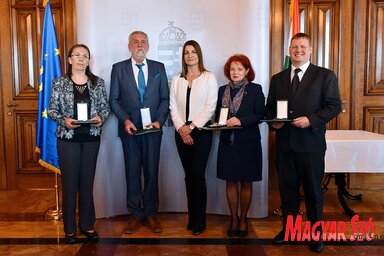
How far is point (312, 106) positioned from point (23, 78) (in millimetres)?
3582

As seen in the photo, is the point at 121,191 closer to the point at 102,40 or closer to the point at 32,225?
the point at 32,225

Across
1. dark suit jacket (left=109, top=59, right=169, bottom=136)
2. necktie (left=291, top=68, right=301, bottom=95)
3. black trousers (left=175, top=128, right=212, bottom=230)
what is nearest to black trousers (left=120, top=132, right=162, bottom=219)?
dark suit jacket (left=109, top=59, right=169, bottom=136)

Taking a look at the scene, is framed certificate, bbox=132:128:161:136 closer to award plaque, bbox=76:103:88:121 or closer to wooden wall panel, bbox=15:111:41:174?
award plaque, bbox=76:103:88:121

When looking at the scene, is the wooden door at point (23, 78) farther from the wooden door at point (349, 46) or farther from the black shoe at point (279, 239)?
the black shoe at point (279, 239)

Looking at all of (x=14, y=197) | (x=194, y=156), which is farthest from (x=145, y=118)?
(x=14, y=197)

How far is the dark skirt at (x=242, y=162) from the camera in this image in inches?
127

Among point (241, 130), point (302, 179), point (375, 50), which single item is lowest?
point (302, 179)

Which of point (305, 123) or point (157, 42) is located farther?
point (157, 42)

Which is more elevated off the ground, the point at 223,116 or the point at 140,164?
the point at 223,116

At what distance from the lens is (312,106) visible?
2809mm

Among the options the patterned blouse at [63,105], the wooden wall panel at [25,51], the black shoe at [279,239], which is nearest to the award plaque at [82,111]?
the patterned blouse at [63,105]

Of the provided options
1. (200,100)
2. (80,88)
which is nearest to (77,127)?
(80,88)

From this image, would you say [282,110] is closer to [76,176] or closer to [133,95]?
[133,95]

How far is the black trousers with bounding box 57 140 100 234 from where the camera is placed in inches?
120
